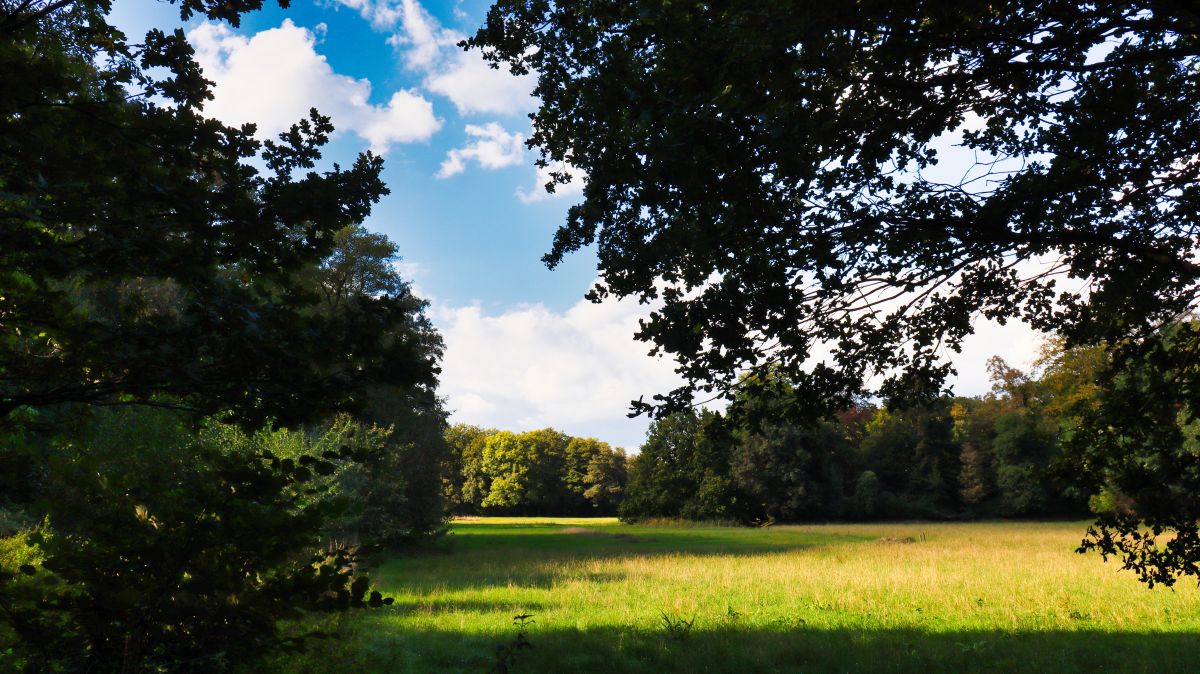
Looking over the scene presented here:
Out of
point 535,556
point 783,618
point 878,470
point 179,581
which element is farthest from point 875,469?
point 179,581

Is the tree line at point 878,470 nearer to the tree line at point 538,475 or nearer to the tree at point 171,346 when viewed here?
the tree line at point 538,475

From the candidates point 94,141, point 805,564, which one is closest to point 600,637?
point 94,141

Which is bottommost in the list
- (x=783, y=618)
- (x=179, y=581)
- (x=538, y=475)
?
(x=783, y=618)

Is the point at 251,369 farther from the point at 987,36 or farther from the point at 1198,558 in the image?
the point at 1198,558

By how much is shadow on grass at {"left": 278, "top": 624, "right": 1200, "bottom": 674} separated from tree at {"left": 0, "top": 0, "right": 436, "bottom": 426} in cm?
563

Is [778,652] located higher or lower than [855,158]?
lower

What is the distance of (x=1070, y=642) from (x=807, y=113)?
37.0 feet

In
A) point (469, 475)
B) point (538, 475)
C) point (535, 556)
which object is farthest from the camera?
point (469, 475)

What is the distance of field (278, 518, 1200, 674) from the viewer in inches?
414

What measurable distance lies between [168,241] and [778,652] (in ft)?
32.8

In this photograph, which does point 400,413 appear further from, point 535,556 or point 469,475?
point 469,475

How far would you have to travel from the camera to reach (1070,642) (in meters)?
11.6

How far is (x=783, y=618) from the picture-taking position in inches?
555

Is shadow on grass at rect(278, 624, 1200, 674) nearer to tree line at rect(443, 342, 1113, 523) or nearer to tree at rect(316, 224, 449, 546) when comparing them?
tree at rect(316, 224, 449, 546)
